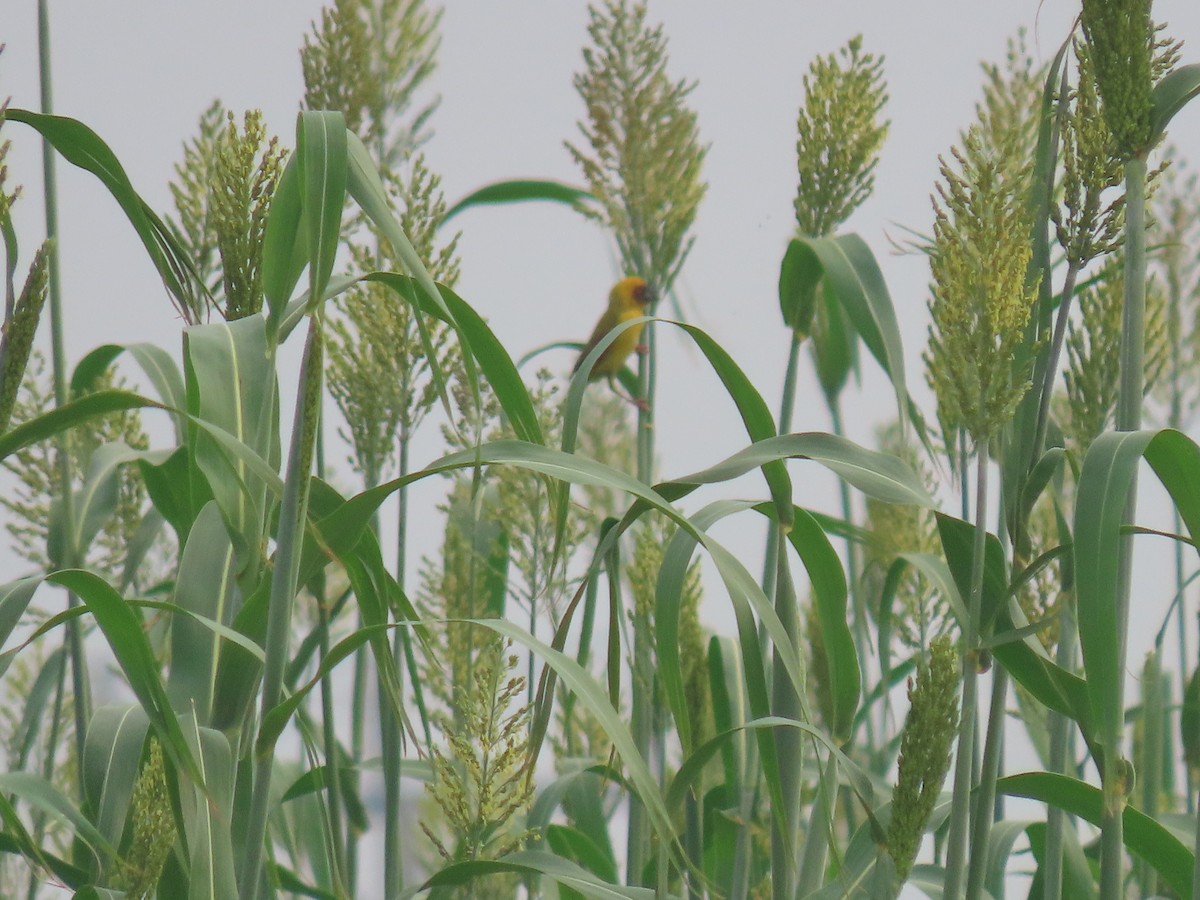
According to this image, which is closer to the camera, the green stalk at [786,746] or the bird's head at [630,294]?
the green stalk at [786,746]

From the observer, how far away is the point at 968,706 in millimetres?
1049

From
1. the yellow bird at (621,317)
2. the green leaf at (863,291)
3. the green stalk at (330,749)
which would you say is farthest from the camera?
the yellow bird at (621,317)

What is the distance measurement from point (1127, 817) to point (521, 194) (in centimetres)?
130

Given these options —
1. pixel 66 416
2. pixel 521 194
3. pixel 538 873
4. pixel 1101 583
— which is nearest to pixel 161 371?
pixel 66 416

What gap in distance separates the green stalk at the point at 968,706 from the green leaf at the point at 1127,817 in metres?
0.16

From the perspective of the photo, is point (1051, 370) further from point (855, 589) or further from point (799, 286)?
point (855, 589)

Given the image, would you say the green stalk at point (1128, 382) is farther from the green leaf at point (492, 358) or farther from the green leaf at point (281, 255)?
the green leaf at point (281, 255)

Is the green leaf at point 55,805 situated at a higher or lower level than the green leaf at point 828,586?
lower

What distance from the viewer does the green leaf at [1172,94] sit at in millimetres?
1142

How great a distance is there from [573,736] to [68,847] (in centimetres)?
107

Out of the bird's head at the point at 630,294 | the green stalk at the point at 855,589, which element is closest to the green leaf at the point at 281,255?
the green stalk at the point at 855,589

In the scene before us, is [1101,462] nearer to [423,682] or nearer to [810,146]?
[810,146]

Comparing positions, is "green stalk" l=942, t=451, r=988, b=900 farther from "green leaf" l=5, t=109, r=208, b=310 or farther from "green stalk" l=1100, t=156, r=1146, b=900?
"green leaf" l=5, t=109, r=208, b=310

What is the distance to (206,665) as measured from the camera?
1168mm
